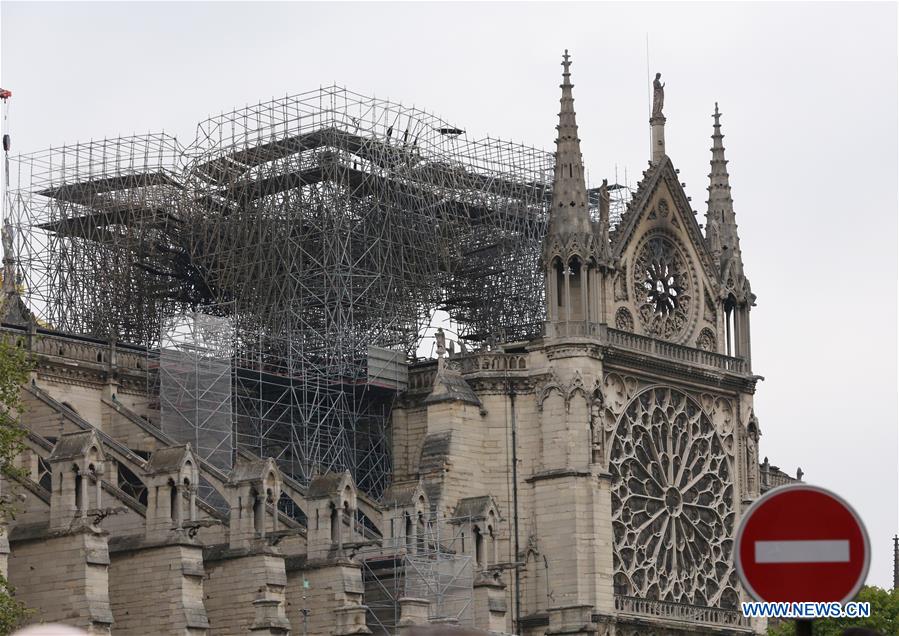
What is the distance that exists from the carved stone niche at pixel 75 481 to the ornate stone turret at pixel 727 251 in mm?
24074

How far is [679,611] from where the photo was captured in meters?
62.8

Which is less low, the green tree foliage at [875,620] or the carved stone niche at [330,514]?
the carved stone niche at [330,514]

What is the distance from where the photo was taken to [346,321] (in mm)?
63406

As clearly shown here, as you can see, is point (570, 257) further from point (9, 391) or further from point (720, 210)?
point (9, 391)

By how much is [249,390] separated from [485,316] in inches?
472

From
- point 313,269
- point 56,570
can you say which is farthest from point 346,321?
point 56,570

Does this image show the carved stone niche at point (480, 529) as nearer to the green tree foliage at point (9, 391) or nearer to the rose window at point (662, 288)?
the rose window at point (662, 288)

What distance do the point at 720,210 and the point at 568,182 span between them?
8381mm

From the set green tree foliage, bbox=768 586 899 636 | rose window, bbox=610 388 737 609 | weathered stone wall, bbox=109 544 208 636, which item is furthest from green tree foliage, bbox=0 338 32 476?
green tree foliage, bbox=768 586 899 636

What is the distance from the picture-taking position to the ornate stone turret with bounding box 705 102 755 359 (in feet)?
224

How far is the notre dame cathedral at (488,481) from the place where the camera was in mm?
51875

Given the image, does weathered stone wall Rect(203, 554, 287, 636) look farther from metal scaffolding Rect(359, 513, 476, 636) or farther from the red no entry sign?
the red no entry sign

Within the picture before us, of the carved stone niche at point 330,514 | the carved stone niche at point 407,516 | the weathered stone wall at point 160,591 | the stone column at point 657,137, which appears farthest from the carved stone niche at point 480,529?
the stone column at point 657,137

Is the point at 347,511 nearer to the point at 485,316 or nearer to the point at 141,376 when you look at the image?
the point at 141,376
